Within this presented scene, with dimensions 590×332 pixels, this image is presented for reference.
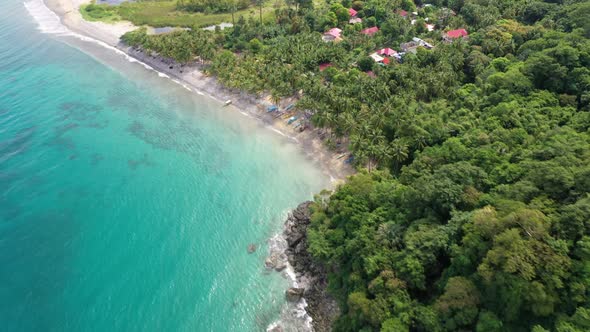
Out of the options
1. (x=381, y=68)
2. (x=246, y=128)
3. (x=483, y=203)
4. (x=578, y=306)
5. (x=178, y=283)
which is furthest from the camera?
(x=381, y=68)

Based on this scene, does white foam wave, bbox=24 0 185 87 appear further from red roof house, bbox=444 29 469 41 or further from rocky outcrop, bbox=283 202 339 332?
red roof house, bbox=444 29 469 41

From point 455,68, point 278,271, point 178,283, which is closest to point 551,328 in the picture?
point 278,271

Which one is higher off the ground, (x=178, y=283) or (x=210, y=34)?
(x=210, y=34)

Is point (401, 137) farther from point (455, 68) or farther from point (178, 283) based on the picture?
point (178, 283)

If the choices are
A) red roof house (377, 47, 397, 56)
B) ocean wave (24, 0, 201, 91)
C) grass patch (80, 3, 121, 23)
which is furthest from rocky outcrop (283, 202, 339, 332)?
grass patch (80, 3, 121, 23)

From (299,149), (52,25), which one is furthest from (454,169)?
(52,25)

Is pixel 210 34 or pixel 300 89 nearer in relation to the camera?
pixel 300 89

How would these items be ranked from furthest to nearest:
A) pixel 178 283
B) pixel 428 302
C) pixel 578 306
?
1. pixel 178 283
2. pixel 428 302
3. pixel 578 306

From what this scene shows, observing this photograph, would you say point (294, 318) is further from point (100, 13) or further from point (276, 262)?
point (100, 13)
